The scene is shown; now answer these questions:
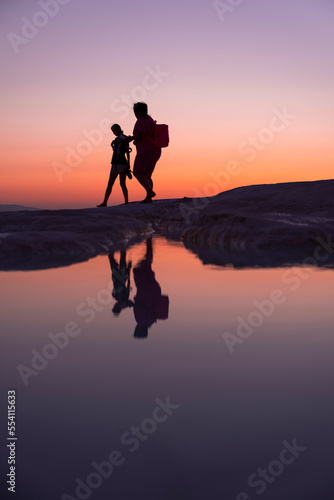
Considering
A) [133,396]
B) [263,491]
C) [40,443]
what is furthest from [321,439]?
[40,443]

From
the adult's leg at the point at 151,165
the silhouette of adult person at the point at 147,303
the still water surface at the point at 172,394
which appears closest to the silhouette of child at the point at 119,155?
the adult's leg at the point at 151,165

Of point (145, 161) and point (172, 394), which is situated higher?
point (145, 161)

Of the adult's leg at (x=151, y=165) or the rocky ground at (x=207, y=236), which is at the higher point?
the adult's leg at (x=151, y=165)

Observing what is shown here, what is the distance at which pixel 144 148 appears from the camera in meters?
9.70

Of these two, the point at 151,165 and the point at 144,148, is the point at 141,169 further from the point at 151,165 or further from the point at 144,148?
the point at 144,148

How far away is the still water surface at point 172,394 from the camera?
117 cm

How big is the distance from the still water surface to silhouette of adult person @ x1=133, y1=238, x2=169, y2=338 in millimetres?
16

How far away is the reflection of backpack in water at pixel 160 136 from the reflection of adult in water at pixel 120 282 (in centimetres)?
445

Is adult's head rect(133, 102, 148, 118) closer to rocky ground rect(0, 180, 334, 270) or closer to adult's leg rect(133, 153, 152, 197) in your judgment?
adult's leg rect(133, 153, 152, 197)

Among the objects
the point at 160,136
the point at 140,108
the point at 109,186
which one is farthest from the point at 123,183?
the point at 140,108

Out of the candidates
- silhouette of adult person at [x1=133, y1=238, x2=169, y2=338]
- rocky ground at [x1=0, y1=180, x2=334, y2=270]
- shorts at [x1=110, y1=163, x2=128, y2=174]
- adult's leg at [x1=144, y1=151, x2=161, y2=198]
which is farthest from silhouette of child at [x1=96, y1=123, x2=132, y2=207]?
silhouette of adult person at [x1=133, y1=238, x2=169, y2=338]

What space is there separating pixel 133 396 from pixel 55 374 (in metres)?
0.36

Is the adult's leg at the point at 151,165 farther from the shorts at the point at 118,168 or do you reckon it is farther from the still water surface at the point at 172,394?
the still water surface at the point at 172,394

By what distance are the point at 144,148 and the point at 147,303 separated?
7050mm
